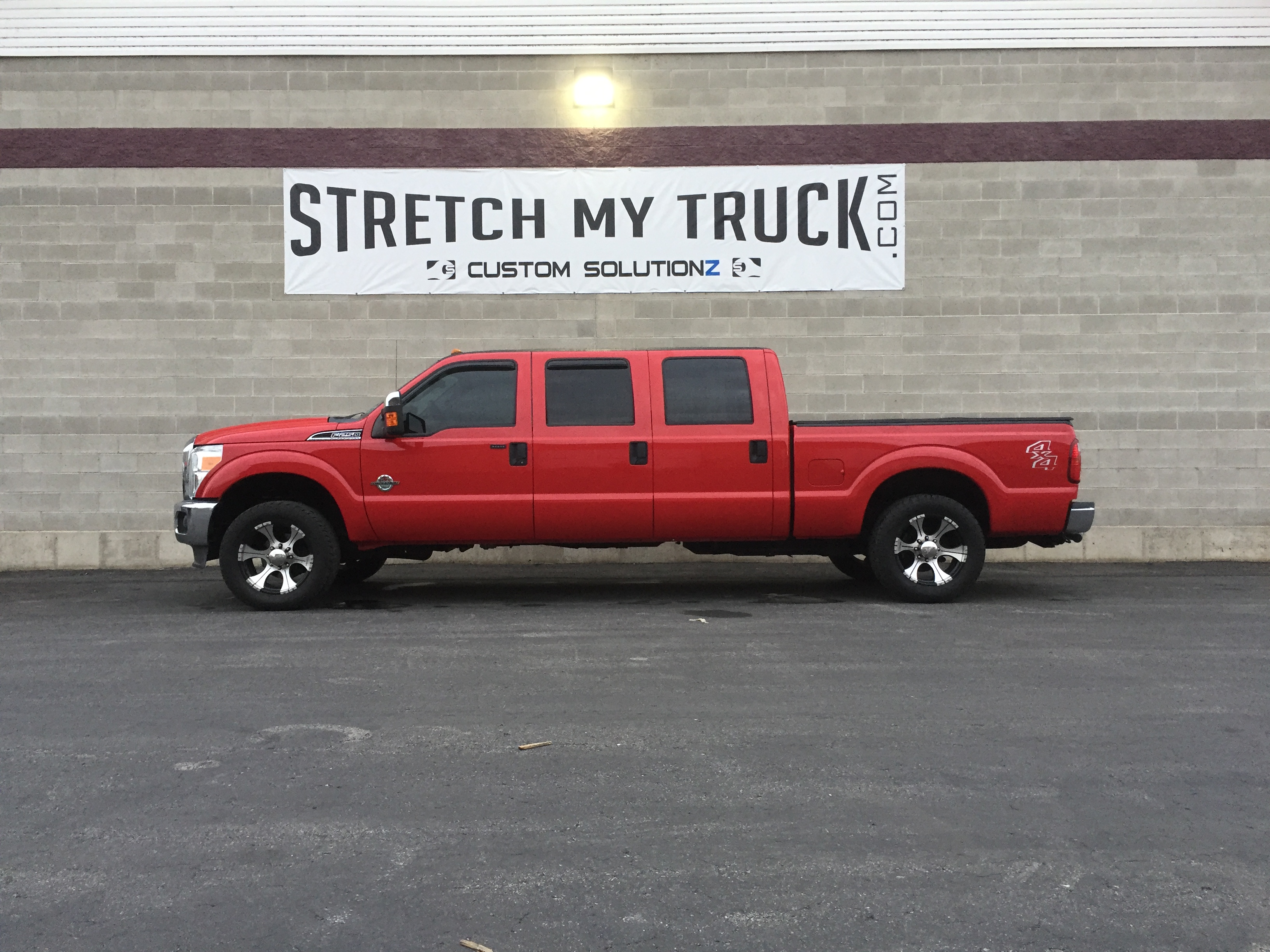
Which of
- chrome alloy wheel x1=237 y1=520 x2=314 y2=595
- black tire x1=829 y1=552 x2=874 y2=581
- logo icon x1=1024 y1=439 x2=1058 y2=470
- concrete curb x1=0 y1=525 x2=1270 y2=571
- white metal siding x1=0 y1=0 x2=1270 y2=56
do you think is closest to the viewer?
chrome alloy wheel x1=237 y1=520 x2=314 y2=595

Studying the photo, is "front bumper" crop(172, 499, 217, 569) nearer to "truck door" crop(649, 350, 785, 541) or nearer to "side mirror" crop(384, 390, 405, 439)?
"side mirror" crop(384, 390, 405, 439)

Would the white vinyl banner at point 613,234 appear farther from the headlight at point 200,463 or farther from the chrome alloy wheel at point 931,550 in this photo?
the chrome alloy wheel at point 931,550

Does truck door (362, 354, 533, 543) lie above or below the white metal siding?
below

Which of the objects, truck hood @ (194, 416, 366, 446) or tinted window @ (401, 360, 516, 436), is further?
tinted window @ (401, 360, 516, 436)

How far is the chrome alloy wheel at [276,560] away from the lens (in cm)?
935

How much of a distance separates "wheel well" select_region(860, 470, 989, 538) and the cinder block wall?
360cm

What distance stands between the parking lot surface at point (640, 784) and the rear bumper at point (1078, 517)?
3.38 ft

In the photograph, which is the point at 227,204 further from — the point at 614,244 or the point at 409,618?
the point at 409,618

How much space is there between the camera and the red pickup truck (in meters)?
9.36

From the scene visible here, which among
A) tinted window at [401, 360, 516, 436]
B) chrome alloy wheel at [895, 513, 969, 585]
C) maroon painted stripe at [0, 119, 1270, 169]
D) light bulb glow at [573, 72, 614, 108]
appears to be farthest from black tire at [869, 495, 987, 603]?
light bulb glow at [573, 72, 614, 108]

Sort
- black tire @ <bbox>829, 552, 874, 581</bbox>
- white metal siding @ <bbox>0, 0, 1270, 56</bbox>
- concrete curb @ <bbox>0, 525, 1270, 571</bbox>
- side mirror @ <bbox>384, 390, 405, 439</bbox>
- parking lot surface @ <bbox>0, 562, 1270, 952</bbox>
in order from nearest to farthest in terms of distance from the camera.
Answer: parking lot surface @ <bbox>0, 562, 1270, 952</bbox>
side mirror @ <bbox>384, 390, 405, 439</bbox>
black tire @ <bbox>829, 552, 874, 581</bbox>
concrete curb @ <bbox>0, 525, 1270, 571</bbox>
white metal siding @ <bbox>0, 0, 1270, 56</bbox>

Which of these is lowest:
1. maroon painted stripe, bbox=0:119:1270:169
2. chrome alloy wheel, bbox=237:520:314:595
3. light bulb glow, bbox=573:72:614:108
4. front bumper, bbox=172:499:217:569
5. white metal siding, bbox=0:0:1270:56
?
chrome alloy wheel, bbox=237:520:314:595

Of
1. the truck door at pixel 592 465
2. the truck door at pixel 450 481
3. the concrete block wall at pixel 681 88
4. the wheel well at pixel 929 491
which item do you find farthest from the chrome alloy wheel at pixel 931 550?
the concrete block wall at pixel 681 88

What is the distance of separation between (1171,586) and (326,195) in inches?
378
